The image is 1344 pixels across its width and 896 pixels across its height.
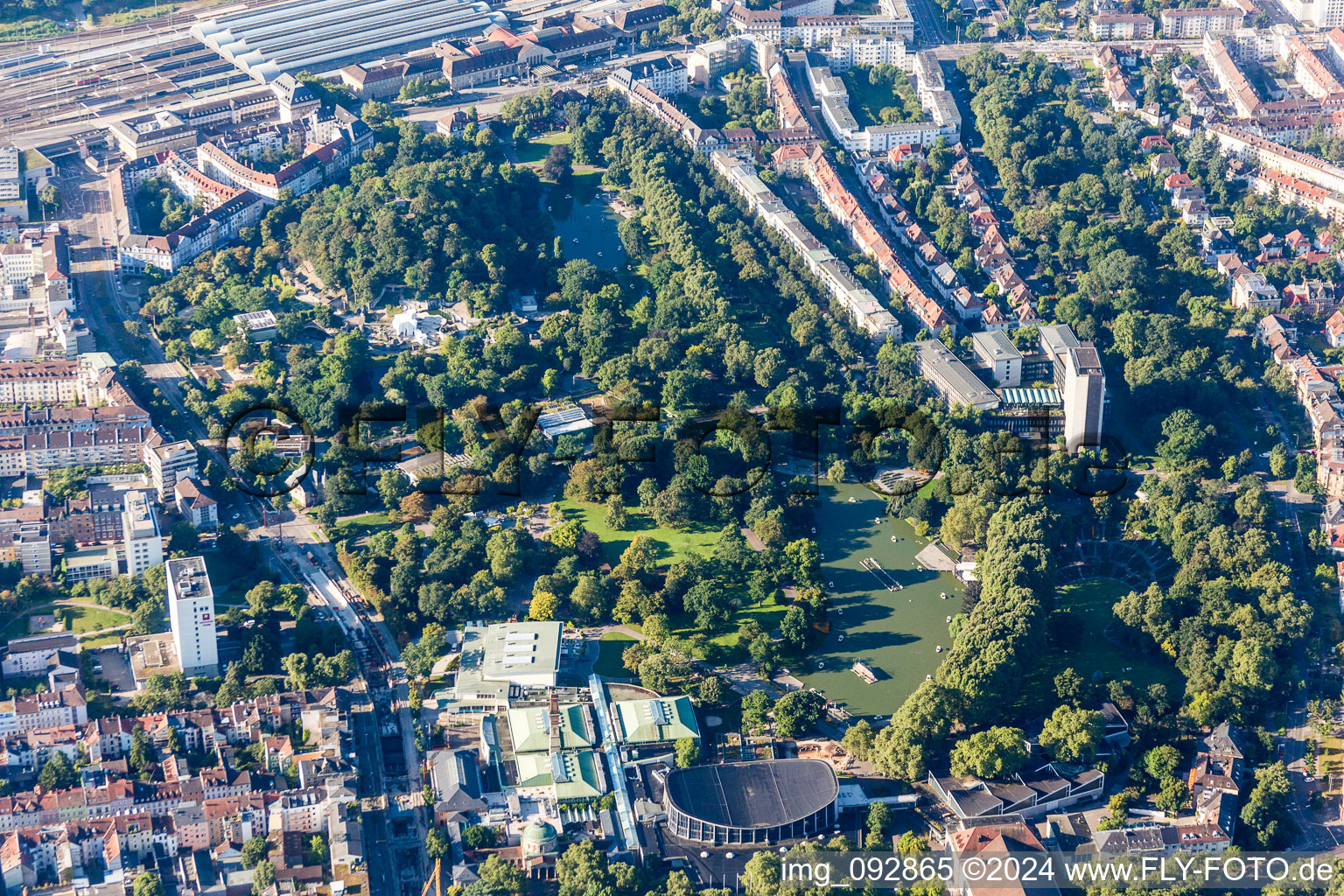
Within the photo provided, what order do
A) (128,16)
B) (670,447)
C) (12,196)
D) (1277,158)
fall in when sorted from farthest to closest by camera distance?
(128,16) → (1277,158) → (12,196) → (670,447)

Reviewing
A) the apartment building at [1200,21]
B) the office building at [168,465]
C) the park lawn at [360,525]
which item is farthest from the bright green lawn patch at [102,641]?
the apartment building at [1200,21]

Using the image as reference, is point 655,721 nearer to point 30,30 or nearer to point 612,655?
point 612,655

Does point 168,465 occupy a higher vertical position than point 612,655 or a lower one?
higher

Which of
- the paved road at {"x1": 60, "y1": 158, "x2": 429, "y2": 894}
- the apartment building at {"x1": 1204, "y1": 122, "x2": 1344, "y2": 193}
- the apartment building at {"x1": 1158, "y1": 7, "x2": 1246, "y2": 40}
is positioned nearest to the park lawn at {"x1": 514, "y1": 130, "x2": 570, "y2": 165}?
the paved road at {"x1": 60, "y1": 158, "x2": 429, "y2": 894}

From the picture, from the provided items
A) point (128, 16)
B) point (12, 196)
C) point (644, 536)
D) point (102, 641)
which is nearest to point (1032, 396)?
point (644, 536)

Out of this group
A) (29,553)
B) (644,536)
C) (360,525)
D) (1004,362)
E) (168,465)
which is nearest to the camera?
(29,553)

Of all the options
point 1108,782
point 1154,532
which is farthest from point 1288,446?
point 1108,782

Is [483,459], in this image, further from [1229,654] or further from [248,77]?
[248,77]
